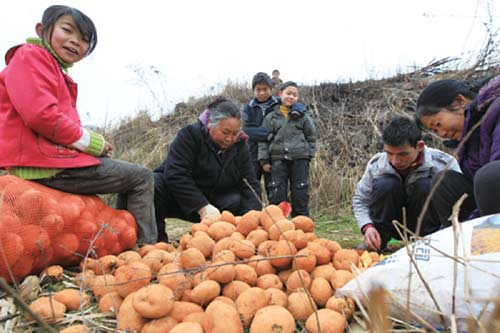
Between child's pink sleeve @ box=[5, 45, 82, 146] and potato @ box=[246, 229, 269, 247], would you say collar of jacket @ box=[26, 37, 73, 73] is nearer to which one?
child's pink sleeve @ box=[5, 45, 82, 146]

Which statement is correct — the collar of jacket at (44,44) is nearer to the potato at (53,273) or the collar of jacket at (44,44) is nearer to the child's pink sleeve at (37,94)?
the child's pink sleeve at (37,94)

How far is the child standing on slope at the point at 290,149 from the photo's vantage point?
171 inches

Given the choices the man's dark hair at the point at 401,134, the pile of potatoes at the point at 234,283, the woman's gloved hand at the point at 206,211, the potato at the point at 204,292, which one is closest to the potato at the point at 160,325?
the pile of potatoes at the point at 234,283

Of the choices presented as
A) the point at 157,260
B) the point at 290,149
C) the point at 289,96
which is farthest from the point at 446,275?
the point at 289,96

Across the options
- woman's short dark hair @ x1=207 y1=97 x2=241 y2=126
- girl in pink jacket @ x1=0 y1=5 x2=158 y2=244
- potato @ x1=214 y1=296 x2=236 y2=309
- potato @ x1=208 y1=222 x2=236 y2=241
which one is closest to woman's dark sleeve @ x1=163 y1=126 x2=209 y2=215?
Result: woman's short dark hair @ x1=207 y1=97 x2=241 y2=126

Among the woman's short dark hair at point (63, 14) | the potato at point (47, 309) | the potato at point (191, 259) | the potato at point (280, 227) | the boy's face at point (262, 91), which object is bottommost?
the potato at point (47, 309)

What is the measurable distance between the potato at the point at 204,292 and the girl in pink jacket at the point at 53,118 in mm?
1058

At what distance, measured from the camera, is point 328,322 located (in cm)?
122

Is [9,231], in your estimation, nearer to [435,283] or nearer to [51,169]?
[51,169]

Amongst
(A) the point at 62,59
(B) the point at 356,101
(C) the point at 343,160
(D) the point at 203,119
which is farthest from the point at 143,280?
(B) the point at 356,101

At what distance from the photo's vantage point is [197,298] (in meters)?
1.38

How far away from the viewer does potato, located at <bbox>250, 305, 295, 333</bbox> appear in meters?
1.19

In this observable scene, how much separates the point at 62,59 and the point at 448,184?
2.24m

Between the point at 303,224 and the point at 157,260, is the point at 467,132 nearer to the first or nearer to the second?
the point at 303,224
